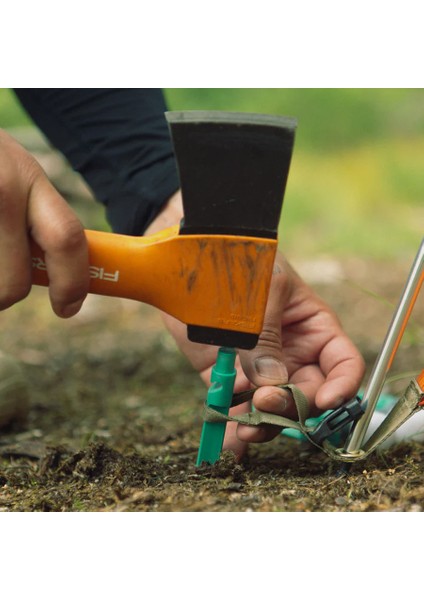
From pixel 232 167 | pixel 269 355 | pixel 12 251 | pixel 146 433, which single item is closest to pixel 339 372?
pixel 269 355

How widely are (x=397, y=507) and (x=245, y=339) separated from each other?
47cm

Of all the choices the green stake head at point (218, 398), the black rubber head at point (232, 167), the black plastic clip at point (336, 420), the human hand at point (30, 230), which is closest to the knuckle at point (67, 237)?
the human hand at point (30, 230)

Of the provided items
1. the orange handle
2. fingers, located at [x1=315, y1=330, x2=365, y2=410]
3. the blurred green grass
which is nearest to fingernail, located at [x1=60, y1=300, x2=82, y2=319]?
the orange handle

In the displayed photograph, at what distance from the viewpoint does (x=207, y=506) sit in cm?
145

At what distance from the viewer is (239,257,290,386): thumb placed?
1.77m

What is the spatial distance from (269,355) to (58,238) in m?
0.58

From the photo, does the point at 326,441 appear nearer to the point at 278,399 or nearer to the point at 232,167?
the point at 278,399

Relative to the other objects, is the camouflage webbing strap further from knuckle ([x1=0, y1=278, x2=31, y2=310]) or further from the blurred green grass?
the blurred green grass

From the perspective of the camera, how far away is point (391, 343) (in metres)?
1.64

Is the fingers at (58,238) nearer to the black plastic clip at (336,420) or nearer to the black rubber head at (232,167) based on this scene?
the black rubber head at (232,167)

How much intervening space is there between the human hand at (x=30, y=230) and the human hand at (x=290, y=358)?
0.48 meters

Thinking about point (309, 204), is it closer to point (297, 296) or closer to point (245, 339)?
point (297, 296)

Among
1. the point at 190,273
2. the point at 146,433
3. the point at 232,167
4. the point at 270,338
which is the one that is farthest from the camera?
the point at 146,433

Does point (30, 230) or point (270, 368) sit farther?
point (270, 368)
